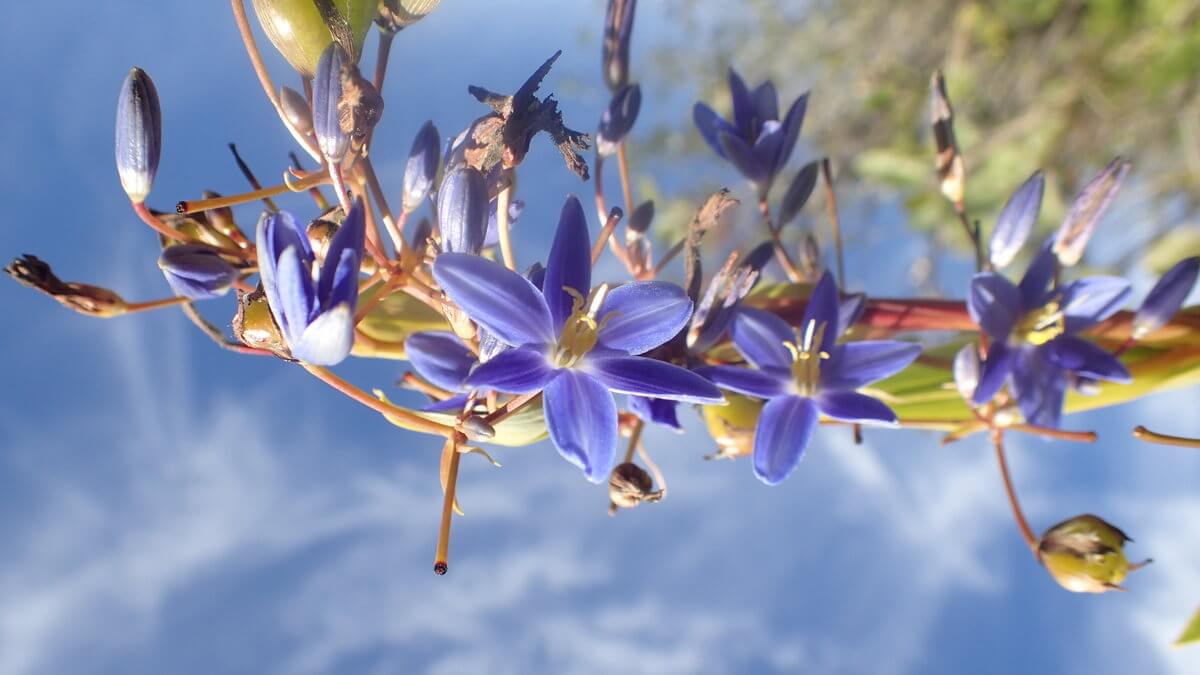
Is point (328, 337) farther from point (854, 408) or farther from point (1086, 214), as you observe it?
point (1086, 214)

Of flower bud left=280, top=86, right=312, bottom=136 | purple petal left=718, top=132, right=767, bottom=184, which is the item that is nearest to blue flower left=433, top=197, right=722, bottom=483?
flower bud left=280, top=86, right=312, bottom=136

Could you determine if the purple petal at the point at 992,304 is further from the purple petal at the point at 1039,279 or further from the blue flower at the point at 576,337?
the blue flower at the point at 576,337

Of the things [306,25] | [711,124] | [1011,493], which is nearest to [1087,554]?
[1011,493]

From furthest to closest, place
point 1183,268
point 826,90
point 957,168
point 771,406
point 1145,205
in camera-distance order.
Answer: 1. point 826,90
2. point 1145,205
3. point 957,168
4. point 1183,268
5. point 771,406

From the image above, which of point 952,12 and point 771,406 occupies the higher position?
point 952,12

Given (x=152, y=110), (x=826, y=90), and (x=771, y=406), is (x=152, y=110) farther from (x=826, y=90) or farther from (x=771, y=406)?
(x=826, y=90)

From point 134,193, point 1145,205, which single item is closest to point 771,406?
point 134,193
